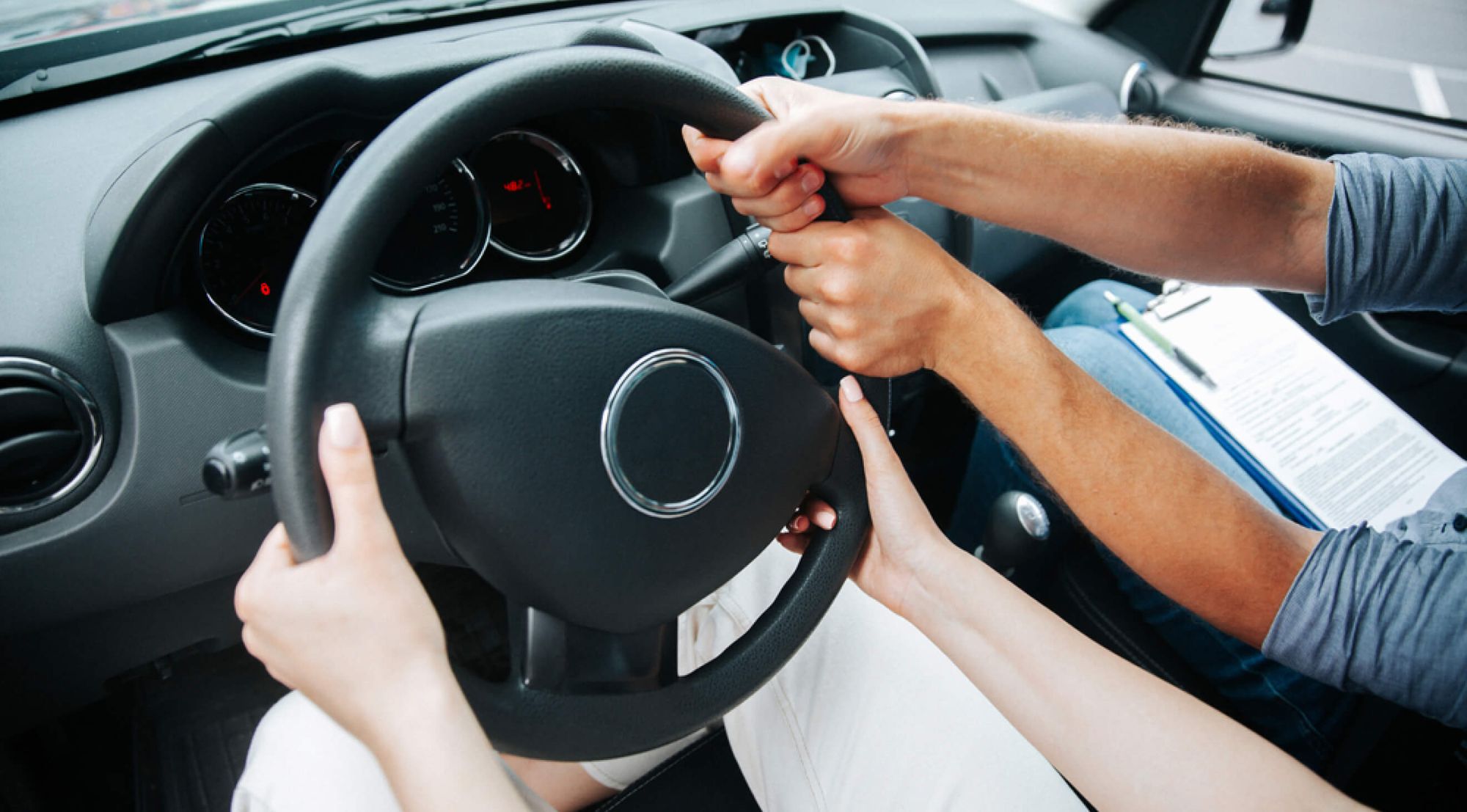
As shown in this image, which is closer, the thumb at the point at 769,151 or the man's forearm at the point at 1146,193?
the thumb at the point at 769,151

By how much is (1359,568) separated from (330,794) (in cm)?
100

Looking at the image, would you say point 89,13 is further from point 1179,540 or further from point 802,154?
point 1179,540

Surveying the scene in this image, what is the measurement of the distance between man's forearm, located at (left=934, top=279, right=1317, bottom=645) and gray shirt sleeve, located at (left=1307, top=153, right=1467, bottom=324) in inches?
13.9

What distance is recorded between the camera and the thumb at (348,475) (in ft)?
1.82

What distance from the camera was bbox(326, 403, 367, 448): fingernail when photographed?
560 mm

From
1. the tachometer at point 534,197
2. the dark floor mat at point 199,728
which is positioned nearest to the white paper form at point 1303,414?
the tachometer at point 534,197

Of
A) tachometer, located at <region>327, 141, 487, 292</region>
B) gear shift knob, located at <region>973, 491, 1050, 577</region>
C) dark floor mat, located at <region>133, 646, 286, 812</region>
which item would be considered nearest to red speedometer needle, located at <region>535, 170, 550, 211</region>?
tachometer, located at <region>327, 141, 487, 292</region>

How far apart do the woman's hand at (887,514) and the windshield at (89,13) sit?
0.99m

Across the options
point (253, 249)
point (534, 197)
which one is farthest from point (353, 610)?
point (534, 197)

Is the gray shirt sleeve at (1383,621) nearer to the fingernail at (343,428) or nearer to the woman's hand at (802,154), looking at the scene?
the woman's hand at (802,154)

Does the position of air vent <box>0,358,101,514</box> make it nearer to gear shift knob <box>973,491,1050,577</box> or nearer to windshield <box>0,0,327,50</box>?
windshield <box>0,0,327,50</box>

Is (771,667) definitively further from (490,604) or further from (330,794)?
Answer: (490,604)

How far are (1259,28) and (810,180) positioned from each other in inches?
84.2

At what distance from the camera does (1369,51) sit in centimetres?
539
